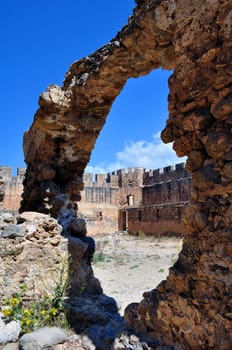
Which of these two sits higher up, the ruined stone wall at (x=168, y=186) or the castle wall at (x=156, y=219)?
the ruined stone wall at (x=168, y=186)

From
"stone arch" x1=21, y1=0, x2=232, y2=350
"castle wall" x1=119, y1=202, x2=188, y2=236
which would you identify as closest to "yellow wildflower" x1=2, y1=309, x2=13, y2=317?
"stone arch" x1=21, y1=0, x2=232, y2=350

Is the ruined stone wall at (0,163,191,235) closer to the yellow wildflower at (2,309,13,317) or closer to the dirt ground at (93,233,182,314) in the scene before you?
the dirt ground at (93,233,182,314)

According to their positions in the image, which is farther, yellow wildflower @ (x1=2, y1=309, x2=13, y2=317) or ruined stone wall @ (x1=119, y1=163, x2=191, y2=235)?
ruined stone wall @ (x1=119, y1=163, x2=191, y2=235)

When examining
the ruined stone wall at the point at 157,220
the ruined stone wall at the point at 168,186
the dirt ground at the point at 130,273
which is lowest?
the dirt ground at the point at 130,273

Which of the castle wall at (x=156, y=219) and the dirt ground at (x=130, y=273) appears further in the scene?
the castle wall at (x=156, y=219)

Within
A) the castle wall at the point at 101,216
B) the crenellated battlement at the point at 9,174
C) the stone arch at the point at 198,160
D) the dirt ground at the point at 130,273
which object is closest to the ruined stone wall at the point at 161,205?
the castle wall at the point at 101,216

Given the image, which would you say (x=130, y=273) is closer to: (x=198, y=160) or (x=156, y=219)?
(x=198, y=160)

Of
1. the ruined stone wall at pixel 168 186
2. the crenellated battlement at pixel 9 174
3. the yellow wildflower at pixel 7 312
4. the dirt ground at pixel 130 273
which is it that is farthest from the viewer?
the crenellated battlement at pixel 9 174

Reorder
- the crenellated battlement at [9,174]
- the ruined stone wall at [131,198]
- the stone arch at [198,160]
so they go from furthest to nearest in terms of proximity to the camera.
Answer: the crenellated battlement at [9,174], the ruined stone wall at [131,198], the stone arch at [198,160]

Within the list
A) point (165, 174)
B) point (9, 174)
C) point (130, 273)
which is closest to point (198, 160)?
point (130, 273)

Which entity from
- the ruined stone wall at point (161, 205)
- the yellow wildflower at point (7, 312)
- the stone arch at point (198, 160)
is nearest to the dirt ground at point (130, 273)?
the yellow wildflower at point (7, 312)

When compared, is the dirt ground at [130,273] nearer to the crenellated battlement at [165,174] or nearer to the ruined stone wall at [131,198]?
the ruined stone wall at [131,198]

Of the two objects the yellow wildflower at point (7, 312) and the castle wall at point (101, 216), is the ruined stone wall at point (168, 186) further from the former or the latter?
the yellow wildflower at point (7, 312)

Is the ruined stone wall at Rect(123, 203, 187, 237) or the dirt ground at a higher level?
the ruined stone wall at Rect(123, 203, 187, 237)
